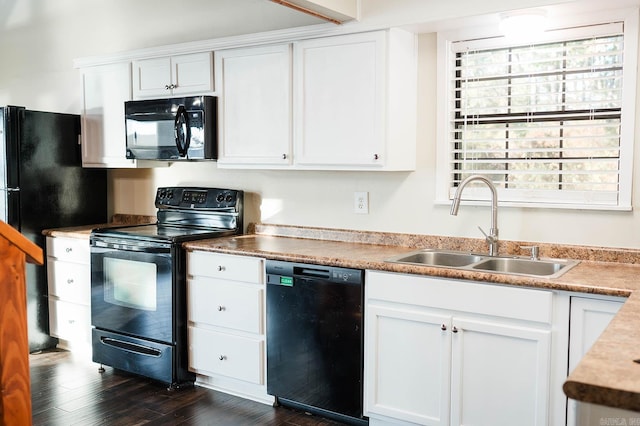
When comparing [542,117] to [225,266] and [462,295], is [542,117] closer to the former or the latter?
[462,295]

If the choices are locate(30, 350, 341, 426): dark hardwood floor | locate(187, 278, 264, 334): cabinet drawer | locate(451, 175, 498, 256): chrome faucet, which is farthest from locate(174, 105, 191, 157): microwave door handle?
locate(451, 175, 498, 256): chrome faucet

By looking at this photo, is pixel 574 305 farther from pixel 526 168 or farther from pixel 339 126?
pixel 339 126

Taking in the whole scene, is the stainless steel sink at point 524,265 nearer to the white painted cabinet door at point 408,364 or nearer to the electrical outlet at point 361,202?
the white painted cabinet door at point 408,364

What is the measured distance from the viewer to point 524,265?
304 cm

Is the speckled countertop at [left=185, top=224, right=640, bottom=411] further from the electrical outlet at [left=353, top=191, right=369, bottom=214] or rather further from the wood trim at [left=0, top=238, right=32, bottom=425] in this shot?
the wood trim at [left=0, top=238, right=32, bottom=425]

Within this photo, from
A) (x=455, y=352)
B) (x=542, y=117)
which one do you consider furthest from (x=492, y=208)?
(x=455, y=352)

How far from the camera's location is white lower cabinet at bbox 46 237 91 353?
4160 mm

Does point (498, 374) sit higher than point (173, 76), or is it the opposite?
point (173, 76)

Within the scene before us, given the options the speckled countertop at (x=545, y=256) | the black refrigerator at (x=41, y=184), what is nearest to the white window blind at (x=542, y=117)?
the speckled countertop at (x=545, y=256)

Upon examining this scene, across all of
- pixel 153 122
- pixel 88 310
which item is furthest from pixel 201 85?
pixel 88 310

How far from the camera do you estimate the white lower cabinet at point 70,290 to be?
416cm

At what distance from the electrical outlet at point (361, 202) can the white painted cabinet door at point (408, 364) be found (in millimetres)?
798

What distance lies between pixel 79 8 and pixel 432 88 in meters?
2.93

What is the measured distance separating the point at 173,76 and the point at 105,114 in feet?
2.31
